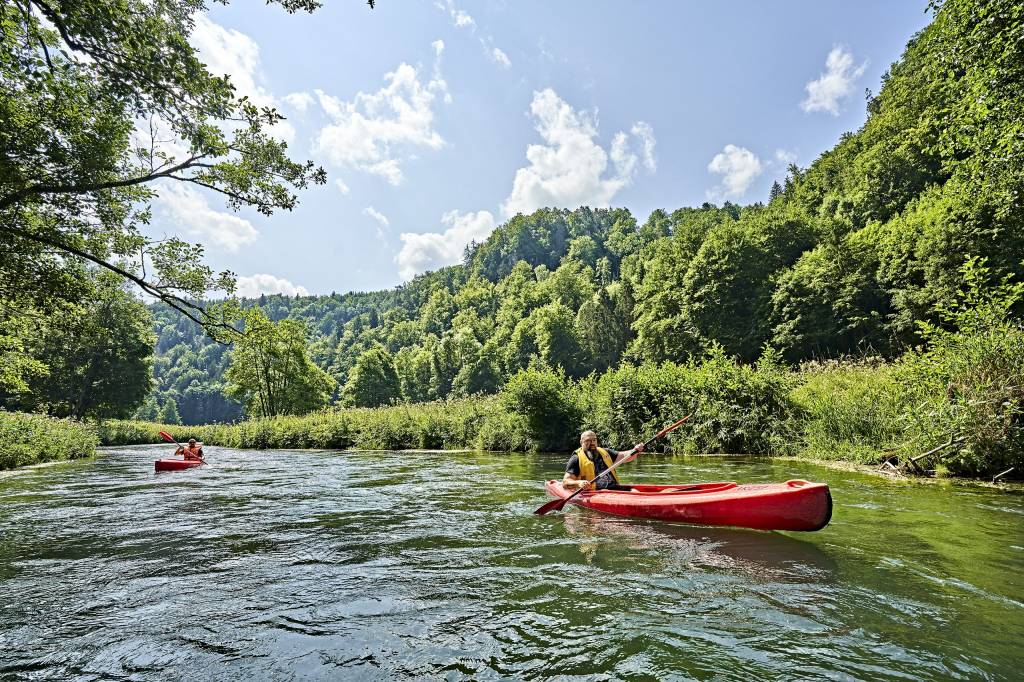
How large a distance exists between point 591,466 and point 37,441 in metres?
21.0

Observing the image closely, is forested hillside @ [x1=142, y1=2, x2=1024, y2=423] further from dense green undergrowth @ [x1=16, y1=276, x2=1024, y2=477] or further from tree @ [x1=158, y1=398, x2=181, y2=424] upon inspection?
tree @ [x1=158, y1=398, x2=181, y2=424]

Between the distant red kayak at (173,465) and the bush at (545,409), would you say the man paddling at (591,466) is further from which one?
the distant red kayak at (173,465)

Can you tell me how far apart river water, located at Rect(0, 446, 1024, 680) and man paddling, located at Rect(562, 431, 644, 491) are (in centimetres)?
63

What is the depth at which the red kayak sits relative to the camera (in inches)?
229

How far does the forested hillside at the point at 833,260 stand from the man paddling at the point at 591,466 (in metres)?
5.11

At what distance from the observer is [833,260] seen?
1437 inches

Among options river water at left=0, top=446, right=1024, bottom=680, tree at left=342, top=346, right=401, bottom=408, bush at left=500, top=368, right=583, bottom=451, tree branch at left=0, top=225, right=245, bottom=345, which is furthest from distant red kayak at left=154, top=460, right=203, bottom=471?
tree at left=342, top=346, right=401, bottom=408

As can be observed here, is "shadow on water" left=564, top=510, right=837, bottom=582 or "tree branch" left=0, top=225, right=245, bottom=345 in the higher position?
"tree branch" left=0, top=225, right=245, bottom=345

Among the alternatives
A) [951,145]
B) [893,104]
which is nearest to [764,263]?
[893,104]

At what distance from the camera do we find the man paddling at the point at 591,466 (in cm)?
862

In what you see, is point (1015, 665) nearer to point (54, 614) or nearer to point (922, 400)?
point (54, 614)

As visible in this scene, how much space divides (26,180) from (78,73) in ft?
6.43

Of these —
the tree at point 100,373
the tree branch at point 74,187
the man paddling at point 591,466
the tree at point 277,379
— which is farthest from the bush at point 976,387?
the tree at point 100,373

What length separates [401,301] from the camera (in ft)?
467
